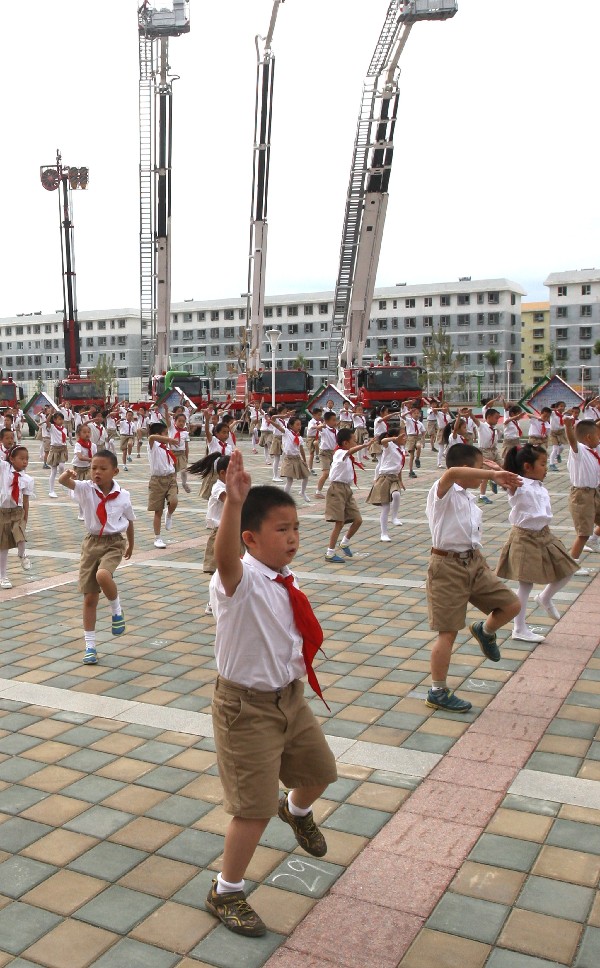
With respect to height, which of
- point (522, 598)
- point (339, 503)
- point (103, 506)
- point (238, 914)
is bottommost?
point (238, 914)

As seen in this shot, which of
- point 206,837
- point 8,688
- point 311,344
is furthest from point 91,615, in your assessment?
point 311,344

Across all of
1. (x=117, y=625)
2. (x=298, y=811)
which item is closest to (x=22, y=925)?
(x=298, y=811)

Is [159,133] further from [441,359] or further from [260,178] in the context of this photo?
[441,359]

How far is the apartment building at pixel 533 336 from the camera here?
86.9 metres

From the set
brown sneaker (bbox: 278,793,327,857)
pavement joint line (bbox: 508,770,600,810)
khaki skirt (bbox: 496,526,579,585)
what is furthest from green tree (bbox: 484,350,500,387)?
brown sneaker (bbox: 278,793,327,857)

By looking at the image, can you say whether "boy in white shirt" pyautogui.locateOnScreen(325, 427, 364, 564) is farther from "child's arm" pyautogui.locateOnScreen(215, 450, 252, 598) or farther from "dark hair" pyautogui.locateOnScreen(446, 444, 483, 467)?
"child's arm" pyautogui.locateOnScreen(215, 450, 252, 598)

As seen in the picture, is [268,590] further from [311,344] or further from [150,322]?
[311,344]

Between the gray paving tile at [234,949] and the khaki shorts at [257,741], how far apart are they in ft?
1.51

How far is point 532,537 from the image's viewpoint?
20.6ft

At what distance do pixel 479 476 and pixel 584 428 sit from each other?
4.84 m

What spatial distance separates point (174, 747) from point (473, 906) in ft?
6.64

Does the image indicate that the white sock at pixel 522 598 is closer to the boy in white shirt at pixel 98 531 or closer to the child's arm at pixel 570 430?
the child's arm at pixel 570 430

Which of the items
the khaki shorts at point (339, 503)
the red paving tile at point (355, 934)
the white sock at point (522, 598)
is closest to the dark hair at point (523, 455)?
the white sock at point (522, 598)

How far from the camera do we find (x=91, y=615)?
608 centimetres
